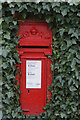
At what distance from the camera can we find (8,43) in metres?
3.21

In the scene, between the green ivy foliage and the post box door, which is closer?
the green ivy foliage

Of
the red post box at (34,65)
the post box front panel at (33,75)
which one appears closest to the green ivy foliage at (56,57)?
the red post box at (34,65)

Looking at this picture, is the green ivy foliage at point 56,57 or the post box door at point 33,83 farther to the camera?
the post box door at point 33,83

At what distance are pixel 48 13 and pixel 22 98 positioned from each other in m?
1.65

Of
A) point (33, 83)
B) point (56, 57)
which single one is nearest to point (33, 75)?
point (33, 83)

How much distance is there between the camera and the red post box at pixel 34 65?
3338mm

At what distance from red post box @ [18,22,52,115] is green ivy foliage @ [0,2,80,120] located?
10 cm

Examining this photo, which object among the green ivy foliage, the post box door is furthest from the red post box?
the green ivy foliage

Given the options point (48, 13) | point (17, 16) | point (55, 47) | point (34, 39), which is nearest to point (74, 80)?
point (55, 47)

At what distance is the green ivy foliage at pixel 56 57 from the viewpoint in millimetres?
3133

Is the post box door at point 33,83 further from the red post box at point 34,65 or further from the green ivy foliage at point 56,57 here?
the green ivy foliage at point 56,57

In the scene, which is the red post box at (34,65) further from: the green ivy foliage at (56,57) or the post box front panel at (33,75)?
the green ivy foliage at (56,57)

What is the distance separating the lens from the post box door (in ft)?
11.0

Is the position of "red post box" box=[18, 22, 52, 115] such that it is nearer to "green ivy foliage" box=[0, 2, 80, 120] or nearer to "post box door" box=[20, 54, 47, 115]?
"post box door" box=[20, 54, 47, 115]
